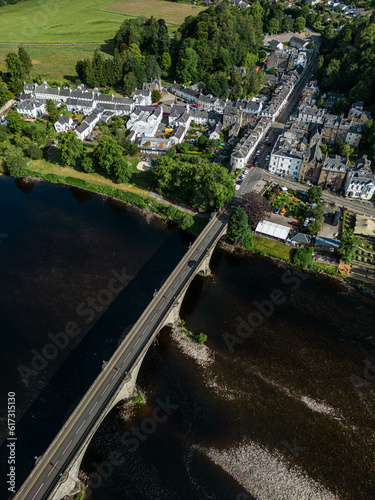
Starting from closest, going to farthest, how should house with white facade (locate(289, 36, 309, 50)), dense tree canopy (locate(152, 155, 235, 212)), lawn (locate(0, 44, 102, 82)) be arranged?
1. dense tree canopy (locate(152, 155, 235, 212))
2. lawn (locate(0, 44, 102, 82))
3. house with white facade (locate(289, 36, 309, 50))

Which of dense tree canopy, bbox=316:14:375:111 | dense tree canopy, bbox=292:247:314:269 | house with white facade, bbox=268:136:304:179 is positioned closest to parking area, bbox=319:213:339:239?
dense tree canopy, bbox=292:247:314:269

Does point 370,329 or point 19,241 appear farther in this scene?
point 19,241

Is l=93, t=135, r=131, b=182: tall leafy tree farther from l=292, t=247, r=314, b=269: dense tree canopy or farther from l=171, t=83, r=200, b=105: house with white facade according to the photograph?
l=171, t=83, r=200, b=105: house with white facade

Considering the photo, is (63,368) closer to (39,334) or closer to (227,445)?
(39,334)

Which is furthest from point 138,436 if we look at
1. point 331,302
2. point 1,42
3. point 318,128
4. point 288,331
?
point 1,42

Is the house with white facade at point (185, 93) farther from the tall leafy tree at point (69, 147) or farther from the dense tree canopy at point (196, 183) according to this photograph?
the dense tree canopy at point (196, 183)

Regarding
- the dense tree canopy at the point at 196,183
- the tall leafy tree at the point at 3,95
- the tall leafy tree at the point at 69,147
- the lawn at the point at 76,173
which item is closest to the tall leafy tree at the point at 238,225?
the dense tree canopy at the point at 196,183
